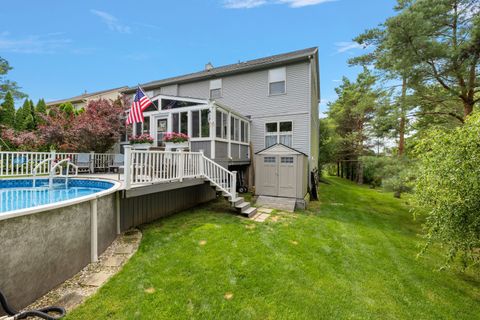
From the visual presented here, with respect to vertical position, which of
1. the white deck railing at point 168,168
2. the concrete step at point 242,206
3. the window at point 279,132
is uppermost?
the window at point 279,132

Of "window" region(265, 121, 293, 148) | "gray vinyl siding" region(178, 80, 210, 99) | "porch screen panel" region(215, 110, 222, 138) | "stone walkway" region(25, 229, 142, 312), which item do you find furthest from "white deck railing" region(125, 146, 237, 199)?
"gray vinyl siding" region(178, 80, 210, 99)

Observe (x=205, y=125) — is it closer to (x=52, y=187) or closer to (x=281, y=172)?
(x=281, y=172)

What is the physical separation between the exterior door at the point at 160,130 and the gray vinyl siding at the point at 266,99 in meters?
3.78

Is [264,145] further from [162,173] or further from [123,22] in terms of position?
[123,22]

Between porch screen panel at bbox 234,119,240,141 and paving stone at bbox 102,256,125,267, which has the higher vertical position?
porch screen panel at bbox 234,119,240,141

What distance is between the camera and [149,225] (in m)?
5.57

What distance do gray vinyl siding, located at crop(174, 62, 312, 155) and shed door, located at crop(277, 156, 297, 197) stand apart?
2303 mm

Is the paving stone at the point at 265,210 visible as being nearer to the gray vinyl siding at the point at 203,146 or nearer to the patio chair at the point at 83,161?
the gray vinyl siding at the point at 203,146

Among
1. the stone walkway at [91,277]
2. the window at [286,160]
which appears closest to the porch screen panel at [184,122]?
the window at [286,160]

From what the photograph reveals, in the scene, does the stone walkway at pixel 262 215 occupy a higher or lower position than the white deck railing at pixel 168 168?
lower

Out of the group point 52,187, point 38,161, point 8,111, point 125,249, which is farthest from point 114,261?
point 8,111

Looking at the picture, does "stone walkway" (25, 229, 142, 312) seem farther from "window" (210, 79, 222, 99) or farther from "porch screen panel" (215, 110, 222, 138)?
"window" (210, 79, 222, 99)

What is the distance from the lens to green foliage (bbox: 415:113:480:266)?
3.31m

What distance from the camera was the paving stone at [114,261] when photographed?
3754mm
